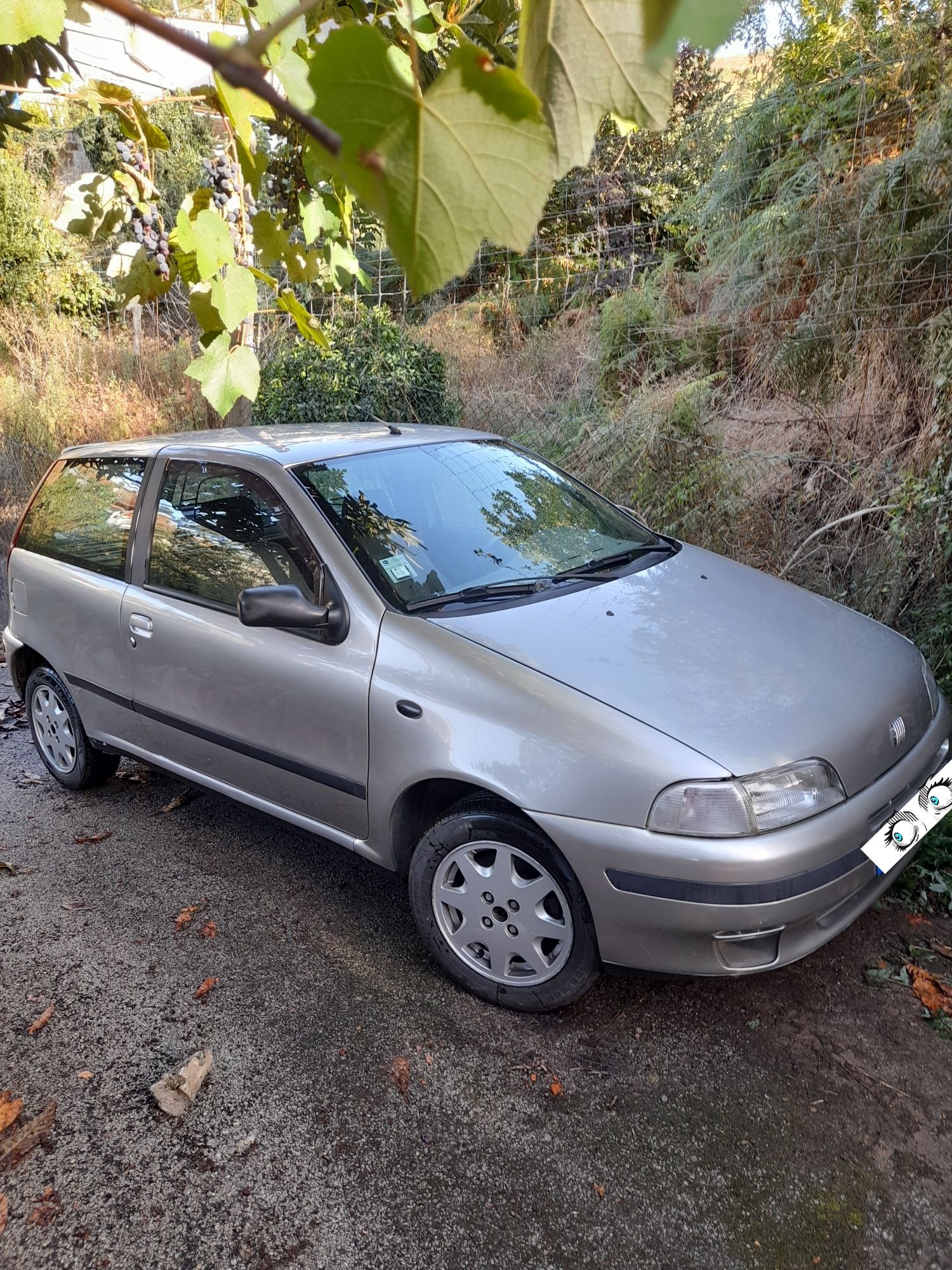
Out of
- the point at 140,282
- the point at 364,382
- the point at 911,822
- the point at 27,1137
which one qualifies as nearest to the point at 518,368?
the point at 364,382

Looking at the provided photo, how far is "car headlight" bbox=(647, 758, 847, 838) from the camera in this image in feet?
7.88

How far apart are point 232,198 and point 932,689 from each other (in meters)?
2.59

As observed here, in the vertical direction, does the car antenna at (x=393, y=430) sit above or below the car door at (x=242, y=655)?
above

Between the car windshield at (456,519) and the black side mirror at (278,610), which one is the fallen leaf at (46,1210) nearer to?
the black side mirror at (278,610)

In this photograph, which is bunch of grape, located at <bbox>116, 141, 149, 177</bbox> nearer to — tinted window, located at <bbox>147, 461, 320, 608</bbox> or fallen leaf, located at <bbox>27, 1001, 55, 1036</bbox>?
tinted window, located at <bbox>147, 461, 320, 608</bbox>

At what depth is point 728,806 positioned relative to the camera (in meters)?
2.40

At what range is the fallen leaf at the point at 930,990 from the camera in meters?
2.82

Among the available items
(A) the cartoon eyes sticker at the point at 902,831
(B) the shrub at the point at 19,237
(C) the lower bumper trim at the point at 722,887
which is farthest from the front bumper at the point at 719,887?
(B) the shrub at the point at 19,237

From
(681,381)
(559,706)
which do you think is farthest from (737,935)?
(681,381)

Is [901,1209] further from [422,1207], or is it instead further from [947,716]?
[947,716]

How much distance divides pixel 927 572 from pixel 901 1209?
2957 mm

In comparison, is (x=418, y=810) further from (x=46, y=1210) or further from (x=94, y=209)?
(x=94, y=209)

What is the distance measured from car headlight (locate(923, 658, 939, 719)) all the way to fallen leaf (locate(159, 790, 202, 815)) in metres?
2.97

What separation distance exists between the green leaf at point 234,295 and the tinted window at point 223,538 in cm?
151
